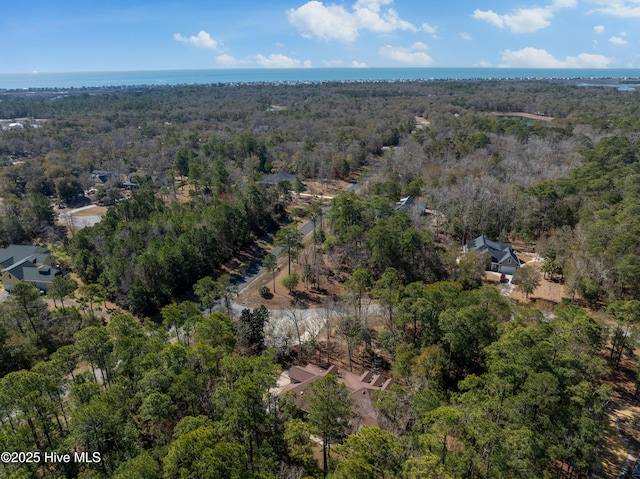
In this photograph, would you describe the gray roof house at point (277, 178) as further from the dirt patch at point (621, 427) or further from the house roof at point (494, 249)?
the dirt patch at point (621, 427)

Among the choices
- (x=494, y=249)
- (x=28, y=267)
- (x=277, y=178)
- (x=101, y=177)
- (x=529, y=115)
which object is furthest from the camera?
(x=529, y=115)

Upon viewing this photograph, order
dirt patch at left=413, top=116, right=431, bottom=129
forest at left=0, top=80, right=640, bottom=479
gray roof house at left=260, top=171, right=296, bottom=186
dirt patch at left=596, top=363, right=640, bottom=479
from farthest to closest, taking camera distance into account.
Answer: dirt patch at left=413, top=116, right=431, bottom=129
gray roof house at left=260, top=171, right=296, bottom=186
dirt patch at left=596, top=363, right=640, bottom=479
forest at left=0, top=80, right=640, bottom=479

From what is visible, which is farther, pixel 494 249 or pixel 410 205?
pixel 410 205

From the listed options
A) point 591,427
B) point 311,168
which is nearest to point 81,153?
point 311,168

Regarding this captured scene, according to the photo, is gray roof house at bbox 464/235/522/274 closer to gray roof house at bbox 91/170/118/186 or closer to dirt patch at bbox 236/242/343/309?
dirt patch at bbox 236/242/343/309

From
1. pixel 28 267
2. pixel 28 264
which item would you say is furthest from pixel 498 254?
pixel 28 264

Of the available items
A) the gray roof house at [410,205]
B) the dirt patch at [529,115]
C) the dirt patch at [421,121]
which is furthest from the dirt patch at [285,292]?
the dirt patch at [529,115]

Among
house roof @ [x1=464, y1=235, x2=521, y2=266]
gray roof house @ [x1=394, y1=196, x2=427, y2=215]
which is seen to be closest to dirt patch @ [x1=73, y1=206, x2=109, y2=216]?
gray roof house @ [x1=394, y1=196, x2=427, y2=215]

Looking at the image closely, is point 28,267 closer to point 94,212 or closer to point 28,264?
point 28,264
